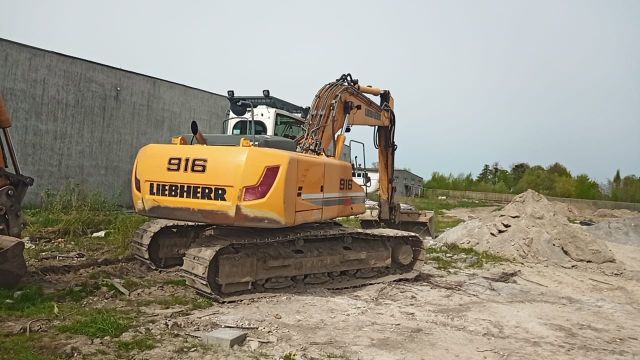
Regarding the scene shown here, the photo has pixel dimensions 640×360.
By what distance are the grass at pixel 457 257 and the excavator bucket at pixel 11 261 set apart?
22.6ft

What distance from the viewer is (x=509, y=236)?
11.7 metres

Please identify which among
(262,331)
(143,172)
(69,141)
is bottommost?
(262,331)

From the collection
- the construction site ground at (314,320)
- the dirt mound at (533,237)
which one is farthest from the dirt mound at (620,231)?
the construction site ground at (314,320)

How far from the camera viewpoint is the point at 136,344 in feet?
14.3

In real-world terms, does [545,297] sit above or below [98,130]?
below

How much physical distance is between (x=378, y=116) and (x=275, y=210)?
4184 millimetres

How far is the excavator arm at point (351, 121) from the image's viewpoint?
7.67 m

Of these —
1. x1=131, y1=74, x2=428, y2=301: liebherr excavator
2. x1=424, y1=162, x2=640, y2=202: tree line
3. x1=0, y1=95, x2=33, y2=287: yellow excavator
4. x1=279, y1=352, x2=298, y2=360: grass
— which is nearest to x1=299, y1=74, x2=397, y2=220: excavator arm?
x1=131, y1=74, x2=428, y2=301: liebherr excavator

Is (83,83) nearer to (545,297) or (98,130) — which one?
(98,130)

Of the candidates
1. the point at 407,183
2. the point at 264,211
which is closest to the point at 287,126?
the point at 264,211

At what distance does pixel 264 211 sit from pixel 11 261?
286cm

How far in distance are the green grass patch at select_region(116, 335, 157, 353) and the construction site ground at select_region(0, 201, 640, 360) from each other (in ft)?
0.05

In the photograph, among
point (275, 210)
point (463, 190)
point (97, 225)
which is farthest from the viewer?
point (463, 190)

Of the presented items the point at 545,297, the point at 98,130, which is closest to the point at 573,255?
the point at 545,297
